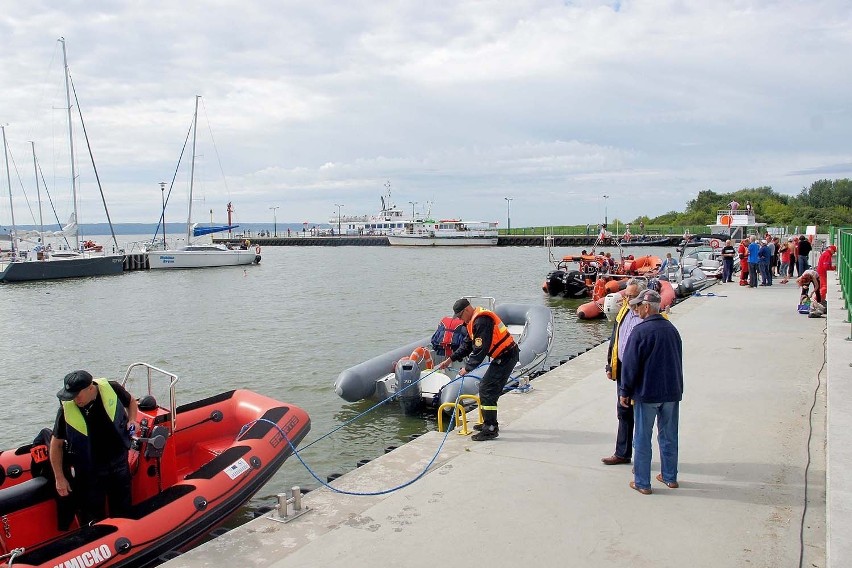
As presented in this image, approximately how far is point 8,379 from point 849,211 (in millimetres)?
100832

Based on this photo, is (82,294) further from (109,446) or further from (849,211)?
(849,211)

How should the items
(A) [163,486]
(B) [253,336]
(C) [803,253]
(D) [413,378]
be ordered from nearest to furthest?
(A) [163,486] < (D) [413,378] < (B) [253,336] < (C) [803,253]

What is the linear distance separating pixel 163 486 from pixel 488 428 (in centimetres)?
338

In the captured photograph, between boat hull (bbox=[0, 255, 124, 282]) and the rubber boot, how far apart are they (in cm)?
4475

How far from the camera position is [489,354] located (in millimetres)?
7254

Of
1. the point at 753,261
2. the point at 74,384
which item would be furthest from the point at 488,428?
the point at 753,261

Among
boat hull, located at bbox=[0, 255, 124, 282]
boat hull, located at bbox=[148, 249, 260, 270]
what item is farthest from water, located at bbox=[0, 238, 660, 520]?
boat hull, located at bbox=[148, 249, 260, 270]

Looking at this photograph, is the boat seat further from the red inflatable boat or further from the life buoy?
the life buoy

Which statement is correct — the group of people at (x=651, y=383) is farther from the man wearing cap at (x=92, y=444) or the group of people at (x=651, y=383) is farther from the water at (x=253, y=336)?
the water at (x=253, y=336)

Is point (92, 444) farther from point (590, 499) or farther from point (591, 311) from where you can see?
point (591, 311)

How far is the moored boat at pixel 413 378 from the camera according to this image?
399 inches

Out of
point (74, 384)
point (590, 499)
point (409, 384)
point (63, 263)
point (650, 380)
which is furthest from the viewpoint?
point (63, 263)

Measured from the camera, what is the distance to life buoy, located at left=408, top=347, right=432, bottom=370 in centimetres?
1148

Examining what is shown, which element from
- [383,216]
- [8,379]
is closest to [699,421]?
[8,379]
